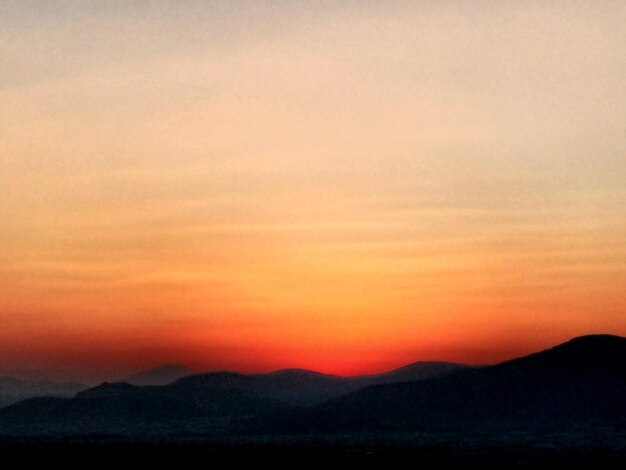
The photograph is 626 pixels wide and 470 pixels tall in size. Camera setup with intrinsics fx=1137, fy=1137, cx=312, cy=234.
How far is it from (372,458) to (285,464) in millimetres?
23528

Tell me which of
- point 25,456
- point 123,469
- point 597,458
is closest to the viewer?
point 123,469

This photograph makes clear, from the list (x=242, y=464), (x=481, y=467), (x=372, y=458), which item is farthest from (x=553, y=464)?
(x=242, y=464)

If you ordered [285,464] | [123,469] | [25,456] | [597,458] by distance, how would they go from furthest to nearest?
[25,456], [597,458], [285,464], [123,469]

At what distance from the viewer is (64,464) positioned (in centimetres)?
16988

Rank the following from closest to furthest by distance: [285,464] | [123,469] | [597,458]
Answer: [123,469] → [285,464] → [597,458]

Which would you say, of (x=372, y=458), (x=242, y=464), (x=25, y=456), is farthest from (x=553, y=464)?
(x=25, y=456)

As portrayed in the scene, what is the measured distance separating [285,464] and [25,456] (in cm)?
5556

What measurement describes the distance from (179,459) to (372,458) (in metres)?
32.3

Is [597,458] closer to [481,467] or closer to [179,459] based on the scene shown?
[481,467]

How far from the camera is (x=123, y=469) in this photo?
157 meters

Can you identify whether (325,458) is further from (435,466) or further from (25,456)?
(25,456)

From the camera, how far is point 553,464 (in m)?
165

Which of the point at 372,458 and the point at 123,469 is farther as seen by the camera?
the point at 372,458

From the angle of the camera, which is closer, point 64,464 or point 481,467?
point 481,467
